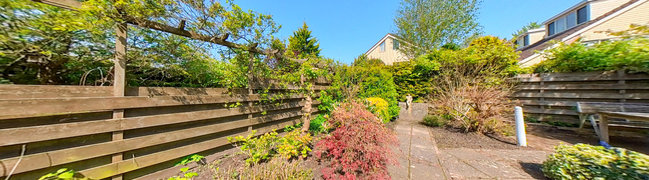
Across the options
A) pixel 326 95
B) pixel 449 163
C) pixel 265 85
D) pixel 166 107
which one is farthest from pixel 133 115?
pixel 449 163

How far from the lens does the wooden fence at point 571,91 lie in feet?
12.7

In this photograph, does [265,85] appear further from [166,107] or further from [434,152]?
[434,152]

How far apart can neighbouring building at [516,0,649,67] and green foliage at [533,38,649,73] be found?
1.23 ft

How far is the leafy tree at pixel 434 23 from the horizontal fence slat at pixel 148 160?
41.7 feet

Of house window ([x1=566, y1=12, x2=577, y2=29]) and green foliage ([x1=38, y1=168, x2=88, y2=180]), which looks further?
house window ([x1=566, y1=12, x2=577, y2=29])

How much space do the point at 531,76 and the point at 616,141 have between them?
207 centimetres

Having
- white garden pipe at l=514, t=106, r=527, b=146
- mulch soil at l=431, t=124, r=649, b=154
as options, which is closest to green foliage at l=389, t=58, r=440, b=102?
mulch soil at l=431, t=124, r=649, b=154

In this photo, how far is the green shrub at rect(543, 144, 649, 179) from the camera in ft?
5.04

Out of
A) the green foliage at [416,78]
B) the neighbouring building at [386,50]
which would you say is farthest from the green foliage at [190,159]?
the neighbouring building at [386,50]

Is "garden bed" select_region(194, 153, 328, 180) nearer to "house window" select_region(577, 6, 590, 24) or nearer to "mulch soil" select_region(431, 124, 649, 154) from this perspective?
"mulch soil" select_region(431, 124, 649, 154)

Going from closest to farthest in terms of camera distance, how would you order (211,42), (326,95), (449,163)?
1. (211,42)
2. (449,163)
3. (326,95)

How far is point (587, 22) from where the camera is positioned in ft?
33.3

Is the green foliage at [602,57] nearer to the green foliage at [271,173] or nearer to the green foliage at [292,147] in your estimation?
the green foliage at [292,147]

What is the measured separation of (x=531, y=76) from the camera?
4895mm
